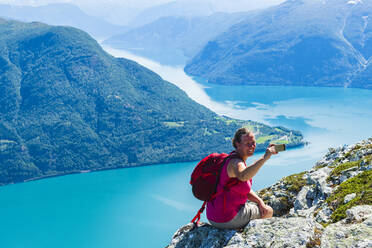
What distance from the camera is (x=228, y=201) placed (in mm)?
6070

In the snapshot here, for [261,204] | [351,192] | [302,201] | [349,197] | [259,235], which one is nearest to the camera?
[259,235]

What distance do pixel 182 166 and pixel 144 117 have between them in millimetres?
54067

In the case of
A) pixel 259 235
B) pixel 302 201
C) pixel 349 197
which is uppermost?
pixel 349 197

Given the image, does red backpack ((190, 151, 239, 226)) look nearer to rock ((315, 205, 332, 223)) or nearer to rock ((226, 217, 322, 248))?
rock ((226, 217, 322, 248))

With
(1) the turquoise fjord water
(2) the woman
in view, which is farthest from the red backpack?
(1) the turquoise fjord water

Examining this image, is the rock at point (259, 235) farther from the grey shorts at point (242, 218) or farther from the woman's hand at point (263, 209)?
the woman's hand at point (263, 209)

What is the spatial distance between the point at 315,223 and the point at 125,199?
87.4 meters

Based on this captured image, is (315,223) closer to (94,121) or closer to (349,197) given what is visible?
(349,197)

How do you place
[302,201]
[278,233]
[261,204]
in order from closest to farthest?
[278,233] < [261,204] < [302,201]

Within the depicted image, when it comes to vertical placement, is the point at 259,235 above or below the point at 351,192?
below

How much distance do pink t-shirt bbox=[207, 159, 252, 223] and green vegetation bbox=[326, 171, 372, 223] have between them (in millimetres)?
1426

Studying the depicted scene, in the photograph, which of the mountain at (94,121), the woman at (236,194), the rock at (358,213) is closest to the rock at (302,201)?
the woman at (236,194)

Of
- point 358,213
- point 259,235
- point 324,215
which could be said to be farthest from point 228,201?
point 358,213

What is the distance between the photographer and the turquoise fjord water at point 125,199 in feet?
237
